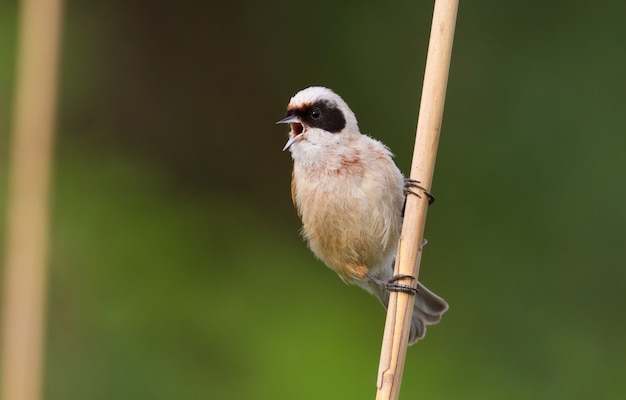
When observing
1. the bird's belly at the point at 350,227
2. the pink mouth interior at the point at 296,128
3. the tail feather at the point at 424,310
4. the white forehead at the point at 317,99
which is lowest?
the tail feather at the point at 424,310

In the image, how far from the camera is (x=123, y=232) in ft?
12.4

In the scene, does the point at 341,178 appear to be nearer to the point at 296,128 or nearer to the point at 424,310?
the point at 296,128

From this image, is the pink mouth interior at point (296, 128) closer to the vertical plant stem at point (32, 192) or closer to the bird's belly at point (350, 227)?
the bird's belly at point (350, 227)

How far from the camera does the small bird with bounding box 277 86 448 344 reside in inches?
103

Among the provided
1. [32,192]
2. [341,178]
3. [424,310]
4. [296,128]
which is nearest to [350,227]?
[341,178]

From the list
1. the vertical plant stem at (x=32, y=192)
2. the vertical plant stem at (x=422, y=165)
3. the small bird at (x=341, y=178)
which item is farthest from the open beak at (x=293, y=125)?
the vertical plant stem at (x=32, y=192)

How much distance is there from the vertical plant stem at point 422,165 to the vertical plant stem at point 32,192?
3.62 ft

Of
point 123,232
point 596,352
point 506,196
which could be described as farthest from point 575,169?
point 123,232

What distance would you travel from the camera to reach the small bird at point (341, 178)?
2604 millimetres

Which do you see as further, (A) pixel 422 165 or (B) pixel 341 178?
(B) pixel 341 178

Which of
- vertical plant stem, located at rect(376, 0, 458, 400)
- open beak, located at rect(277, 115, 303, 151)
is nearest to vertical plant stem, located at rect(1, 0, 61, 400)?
open beak, located at rect(277, 115, 303, 151)

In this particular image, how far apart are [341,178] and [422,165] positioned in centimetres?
55

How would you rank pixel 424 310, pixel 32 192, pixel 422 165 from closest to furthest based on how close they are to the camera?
1. pixel 422 165
2. pixel 32 192
3. pixel 424 310

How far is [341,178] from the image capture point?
2611 millimetres
